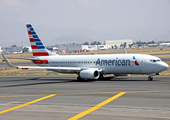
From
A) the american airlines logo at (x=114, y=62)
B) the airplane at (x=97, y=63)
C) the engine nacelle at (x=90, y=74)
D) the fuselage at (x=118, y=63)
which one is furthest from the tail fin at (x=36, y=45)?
the american airlines logo at (x=114, y=62)

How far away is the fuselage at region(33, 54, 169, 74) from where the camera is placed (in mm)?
36866

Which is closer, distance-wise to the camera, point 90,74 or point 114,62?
point 90,74

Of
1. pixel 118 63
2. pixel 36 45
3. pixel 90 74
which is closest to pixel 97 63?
pixel 90 74

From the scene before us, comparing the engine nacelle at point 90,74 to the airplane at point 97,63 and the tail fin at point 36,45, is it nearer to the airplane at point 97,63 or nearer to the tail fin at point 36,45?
the airplane at point 97,63

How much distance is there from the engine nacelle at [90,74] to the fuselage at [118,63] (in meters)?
1.49

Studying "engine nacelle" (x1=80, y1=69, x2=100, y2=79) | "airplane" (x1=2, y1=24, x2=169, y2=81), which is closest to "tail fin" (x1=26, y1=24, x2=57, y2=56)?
"airplane" (x1=2, y1=24, x2=169, y2=81)

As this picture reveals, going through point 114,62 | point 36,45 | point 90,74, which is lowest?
point 90,74

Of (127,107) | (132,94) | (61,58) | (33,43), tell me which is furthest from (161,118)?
(33,43)

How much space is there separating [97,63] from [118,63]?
12.7ft

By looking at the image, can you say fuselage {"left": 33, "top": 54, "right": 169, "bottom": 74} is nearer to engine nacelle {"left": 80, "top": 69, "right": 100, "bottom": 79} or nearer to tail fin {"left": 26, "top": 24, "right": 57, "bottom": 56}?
engine nacelle {"left": 80, "top": 69, "right": 100, "bottom": 79}

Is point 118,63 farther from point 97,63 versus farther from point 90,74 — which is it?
point 90,74

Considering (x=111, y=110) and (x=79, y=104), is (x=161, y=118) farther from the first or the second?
(x=79, y=104)

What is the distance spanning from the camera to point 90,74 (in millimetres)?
38531

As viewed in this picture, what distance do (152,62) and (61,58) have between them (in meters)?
16.6
